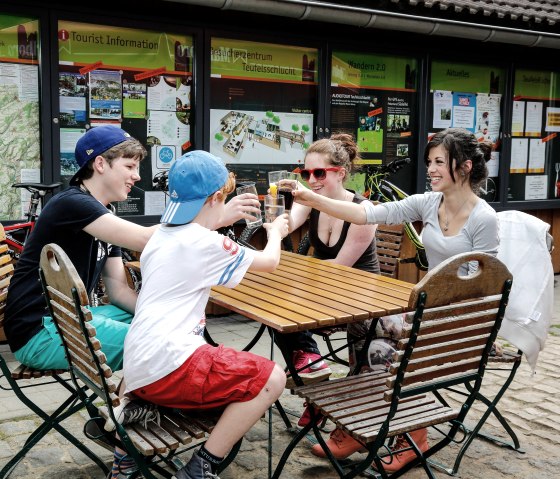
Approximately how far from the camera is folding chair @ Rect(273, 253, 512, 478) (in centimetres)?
281

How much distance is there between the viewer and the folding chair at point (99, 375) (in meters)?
2.72

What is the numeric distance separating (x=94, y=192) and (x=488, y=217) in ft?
6.46

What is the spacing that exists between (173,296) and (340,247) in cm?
187

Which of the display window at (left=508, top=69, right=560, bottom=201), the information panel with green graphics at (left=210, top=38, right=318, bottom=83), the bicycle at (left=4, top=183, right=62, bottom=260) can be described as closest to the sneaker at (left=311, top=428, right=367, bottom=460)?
the bicycle at (left=4, top=183, right=62, bottom=260)

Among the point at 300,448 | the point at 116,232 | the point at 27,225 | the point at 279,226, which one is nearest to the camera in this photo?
the point at 116,232

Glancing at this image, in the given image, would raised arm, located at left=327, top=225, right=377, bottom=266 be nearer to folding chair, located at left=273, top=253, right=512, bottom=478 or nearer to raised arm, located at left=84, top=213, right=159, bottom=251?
folding chair, located at left=273, top=253, right=512, bottom=478

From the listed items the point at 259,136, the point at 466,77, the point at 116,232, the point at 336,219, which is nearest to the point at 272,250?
the point at 116,232

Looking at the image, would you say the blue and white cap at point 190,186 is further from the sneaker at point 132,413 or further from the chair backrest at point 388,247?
the chair backrest at point 388,247

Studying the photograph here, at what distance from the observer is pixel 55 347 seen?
10.9 feet

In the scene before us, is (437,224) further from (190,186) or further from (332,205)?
(190,186)

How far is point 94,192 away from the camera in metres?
3.62

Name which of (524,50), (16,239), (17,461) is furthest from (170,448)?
(524,50)

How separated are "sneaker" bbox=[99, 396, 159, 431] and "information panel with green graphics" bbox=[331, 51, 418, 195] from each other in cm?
500

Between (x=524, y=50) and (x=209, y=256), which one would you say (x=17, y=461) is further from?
(x=524, y=50)
